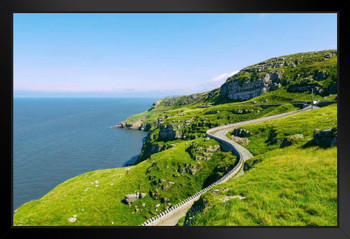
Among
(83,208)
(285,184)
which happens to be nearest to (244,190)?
(285,184)

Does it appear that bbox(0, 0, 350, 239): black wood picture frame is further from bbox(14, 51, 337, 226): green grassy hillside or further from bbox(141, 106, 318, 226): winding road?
bbox(141, 106, 318, 226): winding road

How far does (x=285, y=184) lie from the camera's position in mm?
7602

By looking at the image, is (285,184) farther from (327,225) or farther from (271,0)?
(271,0)

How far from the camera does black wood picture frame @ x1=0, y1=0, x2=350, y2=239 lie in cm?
538

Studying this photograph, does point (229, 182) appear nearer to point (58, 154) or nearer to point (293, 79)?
point (58, 154)

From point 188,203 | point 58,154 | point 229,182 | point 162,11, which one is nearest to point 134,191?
point 188,203

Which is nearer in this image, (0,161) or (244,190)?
(0,161)

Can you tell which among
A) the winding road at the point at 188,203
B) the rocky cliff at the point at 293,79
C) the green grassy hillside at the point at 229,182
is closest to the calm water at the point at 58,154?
the green grassy hillside at the point at 229,182

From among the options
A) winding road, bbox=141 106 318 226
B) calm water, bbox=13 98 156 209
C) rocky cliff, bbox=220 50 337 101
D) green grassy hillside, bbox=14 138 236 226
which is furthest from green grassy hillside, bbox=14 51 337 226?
calm water, bbox=13 98 156 209

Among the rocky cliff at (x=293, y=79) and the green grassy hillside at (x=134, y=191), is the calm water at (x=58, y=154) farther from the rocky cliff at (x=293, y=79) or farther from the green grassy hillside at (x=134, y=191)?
the rocky cliff at (x=293, y=79)

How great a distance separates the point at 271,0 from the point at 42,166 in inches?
3643

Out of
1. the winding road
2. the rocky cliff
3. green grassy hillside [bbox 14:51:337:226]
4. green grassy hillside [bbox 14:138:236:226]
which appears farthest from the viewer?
the rocky cliff

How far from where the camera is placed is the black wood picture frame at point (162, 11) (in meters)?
5.38

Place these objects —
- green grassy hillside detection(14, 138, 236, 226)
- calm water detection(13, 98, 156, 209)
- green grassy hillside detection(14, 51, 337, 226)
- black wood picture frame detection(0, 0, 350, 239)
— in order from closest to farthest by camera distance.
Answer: black wood picture frame detection(0, 0, 350, 239)
green grassy hillside detection(14, 51, 337, 226)
green grassy hillside detection(14, 138, 236, 226)
calm water detection(13, 98, 156, 209)
